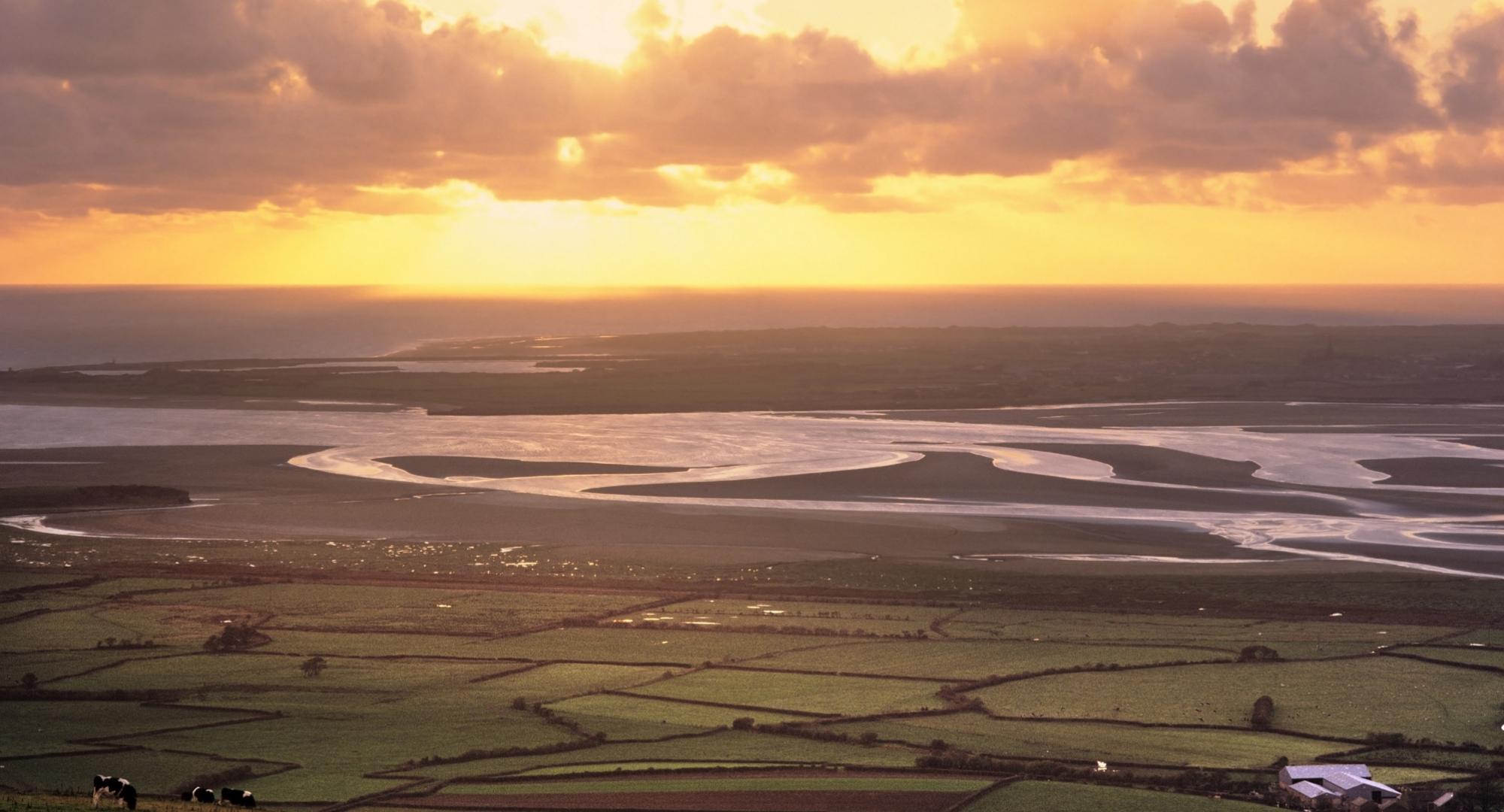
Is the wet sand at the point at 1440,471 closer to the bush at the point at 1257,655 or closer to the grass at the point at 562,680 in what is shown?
the bush at the point at 1257,655

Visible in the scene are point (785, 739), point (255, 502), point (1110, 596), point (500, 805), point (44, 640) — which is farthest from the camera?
point (255, 502)

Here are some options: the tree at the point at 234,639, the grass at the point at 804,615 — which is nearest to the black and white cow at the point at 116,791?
the tree at the point at 234,639

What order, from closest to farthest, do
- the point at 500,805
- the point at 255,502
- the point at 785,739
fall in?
the point at 500,805, the point at 785,739, the point at 255,502

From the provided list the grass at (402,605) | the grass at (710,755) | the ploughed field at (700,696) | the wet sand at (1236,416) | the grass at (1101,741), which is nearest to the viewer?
the ploughed field at (700,696)

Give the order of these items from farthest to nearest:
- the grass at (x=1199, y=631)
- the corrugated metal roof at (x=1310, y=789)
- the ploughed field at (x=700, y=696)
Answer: the grass at (x=1199, y=631) < the ploughed field at (x=700, y=696) < the corrugated metal roof at (x=1310, y=789)

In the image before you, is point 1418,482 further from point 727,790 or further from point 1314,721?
point 727,790

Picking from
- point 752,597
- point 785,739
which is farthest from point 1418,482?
point 785,739
